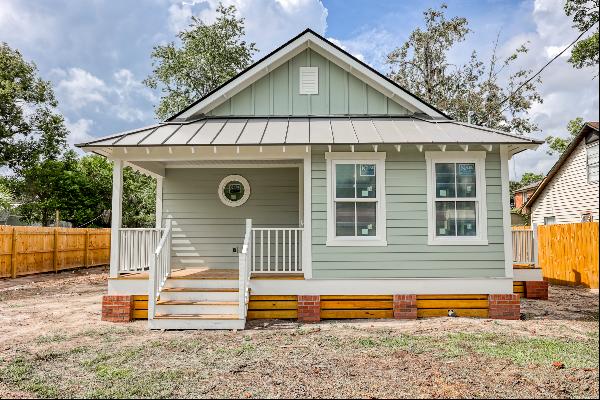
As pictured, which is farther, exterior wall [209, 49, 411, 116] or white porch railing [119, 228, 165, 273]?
exterior wall [209, 49, 411, 116]

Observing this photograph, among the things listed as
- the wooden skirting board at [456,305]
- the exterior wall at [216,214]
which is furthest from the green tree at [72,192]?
the wooden skirting board at [456,305]

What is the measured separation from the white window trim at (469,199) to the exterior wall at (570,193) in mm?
11301

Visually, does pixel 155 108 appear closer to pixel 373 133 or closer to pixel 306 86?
pixel 306 86

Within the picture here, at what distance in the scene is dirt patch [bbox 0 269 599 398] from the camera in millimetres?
4410

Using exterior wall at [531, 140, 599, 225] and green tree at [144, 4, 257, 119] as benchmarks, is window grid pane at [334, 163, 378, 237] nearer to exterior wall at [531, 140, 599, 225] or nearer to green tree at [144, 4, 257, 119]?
exterior wall at [531, 140, 599, 225]

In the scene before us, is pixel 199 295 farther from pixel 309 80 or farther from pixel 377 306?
pixel 309 80

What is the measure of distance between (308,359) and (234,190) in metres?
5.66

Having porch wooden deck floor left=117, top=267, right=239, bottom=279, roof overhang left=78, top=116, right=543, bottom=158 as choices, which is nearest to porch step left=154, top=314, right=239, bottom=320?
porch wooden deck floor left=117, top=267, right=239, bottom=279

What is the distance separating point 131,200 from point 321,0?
27979 millimetres

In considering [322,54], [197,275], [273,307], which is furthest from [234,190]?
[322,54]

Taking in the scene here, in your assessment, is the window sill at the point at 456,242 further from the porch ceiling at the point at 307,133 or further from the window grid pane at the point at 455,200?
the porch ceiling at the point at 307,133

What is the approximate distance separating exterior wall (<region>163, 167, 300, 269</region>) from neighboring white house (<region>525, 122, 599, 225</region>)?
1187 centimetres

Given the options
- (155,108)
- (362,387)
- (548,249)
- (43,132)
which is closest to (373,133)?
(362,387)

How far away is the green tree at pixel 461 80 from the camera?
23078 mm
